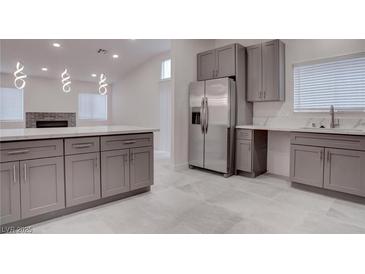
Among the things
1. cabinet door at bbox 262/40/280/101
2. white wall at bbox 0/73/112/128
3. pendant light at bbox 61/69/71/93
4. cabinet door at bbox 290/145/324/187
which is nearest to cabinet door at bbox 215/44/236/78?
cabinet door at bbox 262/40/280/101

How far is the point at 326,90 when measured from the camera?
3570mm

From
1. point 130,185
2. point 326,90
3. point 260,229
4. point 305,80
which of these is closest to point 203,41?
point 305,80

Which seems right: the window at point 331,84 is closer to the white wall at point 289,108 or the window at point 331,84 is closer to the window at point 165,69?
the white wall at point 289,108

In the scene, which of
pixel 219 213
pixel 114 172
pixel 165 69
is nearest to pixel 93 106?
pixel 165 69

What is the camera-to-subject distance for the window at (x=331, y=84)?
129 inches

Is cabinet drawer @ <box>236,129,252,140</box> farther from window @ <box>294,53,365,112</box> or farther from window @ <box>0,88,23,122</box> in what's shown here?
window @ <box>0,88,23,122</box>

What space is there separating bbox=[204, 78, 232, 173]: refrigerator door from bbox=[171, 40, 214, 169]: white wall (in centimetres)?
58

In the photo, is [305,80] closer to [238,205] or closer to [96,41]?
[238,205]

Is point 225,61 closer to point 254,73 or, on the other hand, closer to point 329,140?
point 254,73

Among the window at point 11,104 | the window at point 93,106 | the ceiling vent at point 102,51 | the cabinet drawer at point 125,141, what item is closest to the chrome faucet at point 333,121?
the cabinet drawer at point 125,141

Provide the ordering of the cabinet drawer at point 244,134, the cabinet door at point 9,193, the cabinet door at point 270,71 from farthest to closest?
the cabinet drawer at point 244,134
the cabinet door at point 270,71
the cabinet door at point 9,193
